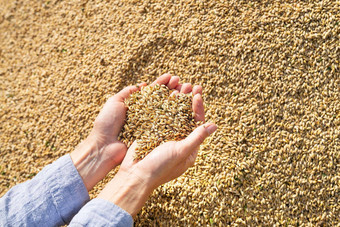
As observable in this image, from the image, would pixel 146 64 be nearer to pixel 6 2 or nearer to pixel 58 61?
pixel 58 61

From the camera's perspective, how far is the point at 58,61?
3.43 m

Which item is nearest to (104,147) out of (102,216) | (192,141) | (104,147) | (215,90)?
(104,147)

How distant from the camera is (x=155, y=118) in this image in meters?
Result: 2.52

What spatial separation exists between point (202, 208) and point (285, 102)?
3.90 ft

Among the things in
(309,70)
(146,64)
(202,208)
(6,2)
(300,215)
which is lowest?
(300,215)

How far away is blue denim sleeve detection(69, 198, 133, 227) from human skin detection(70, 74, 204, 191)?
0.43 m

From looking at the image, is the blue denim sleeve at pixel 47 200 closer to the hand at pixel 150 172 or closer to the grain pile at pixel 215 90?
the hand at pixel 150 172

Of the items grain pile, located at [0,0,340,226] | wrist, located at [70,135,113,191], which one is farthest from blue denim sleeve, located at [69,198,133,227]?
grain pile, located at [0,0,340,226]

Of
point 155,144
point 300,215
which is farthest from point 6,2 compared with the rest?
Answer: point 300,215

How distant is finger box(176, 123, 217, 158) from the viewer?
2262mm

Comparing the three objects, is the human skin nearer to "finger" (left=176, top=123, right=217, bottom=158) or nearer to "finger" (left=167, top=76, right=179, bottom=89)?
"finger" (left=167, top=76, right=179, bottom=89)

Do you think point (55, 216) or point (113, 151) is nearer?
point (55, 216)

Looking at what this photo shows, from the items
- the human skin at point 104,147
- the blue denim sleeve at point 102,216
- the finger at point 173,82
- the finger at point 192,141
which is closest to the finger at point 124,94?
the human skin at point 104,147

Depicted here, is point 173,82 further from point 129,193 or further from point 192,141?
point 129,193
